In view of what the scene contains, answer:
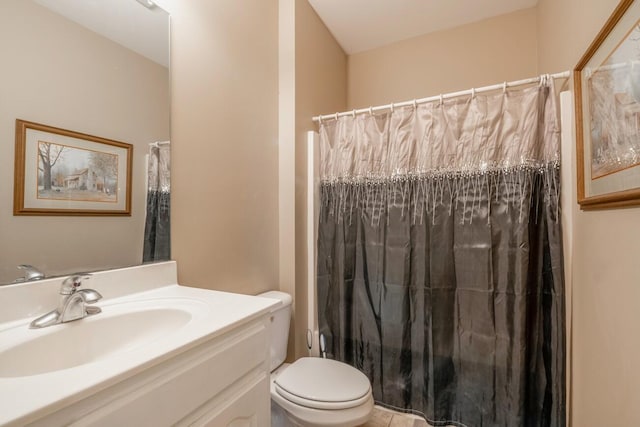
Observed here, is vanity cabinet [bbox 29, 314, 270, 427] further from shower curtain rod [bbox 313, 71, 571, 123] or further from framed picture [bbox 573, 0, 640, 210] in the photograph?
shower curtain rod [bbox 313, 71, 571, 123]

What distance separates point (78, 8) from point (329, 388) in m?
1.65

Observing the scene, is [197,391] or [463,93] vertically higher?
[463,93]

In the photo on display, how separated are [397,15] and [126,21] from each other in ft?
5.77

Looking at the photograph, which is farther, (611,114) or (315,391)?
(315,391)

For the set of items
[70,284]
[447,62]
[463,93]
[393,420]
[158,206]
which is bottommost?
[393,420]

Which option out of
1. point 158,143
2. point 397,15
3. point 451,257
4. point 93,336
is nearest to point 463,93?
point 451,257

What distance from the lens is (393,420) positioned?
158 centimetres

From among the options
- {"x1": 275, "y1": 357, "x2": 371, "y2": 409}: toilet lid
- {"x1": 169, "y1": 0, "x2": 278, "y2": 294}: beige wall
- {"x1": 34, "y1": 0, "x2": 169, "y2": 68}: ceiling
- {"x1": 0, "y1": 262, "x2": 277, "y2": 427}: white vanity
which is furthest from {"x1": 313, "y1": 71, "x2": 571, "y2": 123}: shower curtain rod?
{"x1": 275, "y1": 357, "x2": 371, "y2": 409}: toilet lid

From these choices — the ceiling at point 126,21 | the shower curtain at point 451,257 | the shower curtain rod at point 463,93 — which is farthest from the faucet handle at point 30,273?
the shower curtain rod at point 463,93

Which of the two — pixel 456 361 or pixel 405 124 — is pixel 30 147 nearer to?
pixel 405 124

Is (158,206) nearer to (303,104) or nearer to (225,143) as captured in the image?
(225,143)

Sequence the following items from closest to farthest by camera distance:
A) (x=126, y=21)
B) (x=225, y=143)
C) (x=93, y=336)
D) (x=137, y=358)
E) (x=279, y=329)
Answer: (x=137, y=358) < (x=93, y=336) < (x=126, y=21) < (x=225, y=143) < (x=279, y=329)

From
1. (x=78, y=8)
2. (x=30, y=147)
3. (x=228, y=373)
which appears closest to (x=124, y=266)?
(x=30, y=147)

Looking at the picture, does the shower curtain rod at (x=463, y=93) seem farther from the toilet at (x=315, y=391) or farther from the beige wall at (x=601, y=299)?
the toilet at (x=315, y=391)
